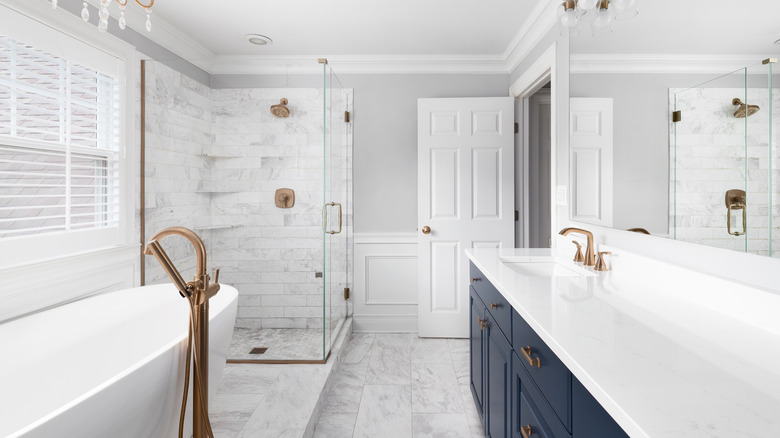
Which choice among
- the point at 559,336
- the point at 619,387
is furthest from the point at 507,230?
the point at 619,387

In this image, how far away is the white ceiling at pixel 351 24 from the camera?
239 centimetres

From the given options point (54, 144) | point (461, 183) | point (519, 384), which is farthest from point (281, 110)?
point (519, 384)

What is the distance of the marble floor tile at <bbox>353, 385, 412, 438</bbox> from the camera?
1997 mm

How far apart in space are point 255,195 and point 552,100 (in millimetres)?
1997

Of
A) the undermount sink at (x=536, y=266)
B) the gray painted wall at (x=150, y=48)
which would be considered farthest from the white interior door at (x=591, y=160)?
the gray painted wall at (x=150, y=48)

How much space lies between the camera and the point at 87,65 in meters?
2.04

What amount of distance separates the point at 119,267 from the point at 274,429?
4.39 feet

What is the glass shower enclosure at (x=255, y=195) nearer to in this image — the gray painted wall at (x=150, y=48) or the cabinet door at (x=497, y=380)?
the gray painted wall at (x=150, y=48)

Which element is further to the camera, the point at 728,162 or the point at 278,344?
the point at 278,344

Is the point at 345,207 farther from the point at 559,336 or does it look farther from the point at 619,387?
the point at 619,387

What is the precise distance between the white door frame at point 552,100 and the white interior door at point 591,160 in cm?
17

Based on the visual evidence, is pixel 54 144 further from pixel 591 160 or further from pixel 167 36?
pixel 591 160

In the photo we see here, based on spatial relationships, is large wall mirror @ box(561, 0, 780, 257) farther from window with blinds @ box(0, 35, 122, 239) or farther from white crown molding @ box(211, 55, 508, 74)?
window with blinds @ box(0, 35, 122, 239)

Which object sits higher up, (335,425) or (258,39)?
(258,39)
